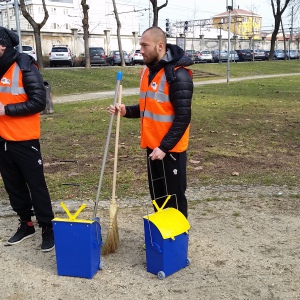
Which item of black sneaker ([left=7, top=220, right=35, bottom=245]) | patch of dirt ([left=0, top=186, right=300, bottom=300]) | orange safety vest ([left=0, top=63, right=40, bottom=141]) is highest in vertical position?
orange safety vest ([left=0, top=63, right=40, bottom=141])

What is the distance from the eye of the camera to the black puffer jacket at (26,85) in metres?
3.54

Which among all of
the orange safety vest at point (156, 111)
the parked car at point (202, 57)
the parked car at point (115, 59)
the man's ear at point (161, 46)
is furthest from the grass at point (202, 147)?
the parked car at point (202, 57)

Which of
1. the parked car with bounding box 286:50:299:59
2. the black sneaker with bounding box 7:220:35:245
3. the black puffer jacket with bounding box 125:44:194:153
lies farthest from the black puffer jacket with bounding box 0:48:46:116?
the parked car with bounding box 286:50:299:59

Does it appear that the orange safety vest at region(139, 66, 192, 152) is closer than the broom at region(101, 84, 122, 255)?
Yes

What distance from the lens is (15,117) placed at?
3629mm

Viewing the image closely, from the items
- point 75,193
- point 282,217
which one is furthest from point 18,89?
point 282,217

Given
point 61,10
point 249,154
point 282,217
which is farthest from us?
point 61,10

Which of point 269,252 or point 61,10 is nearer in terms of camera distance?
point 269,252

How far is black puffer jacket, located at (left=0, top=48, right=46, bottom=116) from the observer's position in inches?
139

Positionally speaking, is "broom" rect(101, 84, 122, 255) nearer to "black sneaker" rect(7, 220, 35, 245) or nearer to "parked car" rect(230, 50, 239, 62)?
"black sneaker" rect(7, 220, 35, 245)

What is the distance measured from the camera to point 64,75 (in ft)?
75.2

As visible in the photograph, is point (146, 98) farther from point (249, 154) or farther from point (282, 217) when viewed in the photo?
point (249, 154)

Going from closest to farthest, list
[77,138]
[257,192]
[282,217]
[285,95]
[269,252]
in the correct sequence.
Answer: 1. [269,252]
2. [282,217]
3. [257,192]
4. [77,138]
5. [285,95]

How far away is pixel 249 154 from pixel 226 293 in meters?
4.15
